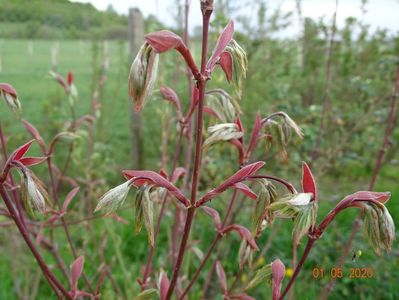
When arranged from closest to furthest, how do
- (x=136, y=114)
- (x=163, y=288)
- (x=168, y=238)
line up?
1. (x=163, y=288)
2. (x=168, y=238)
3. (x=136, y=114)

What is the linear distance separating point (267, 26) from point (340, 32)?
0.61 metres

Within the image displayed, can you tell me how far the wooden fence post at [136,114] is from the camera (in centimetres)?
392

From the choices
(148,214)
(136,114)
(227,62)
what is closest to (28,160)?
(148,214)

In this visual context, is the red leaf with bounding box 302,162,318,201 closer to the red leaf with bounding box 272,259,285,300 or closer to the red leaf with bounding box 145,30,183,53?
the red leaf with bounding box 272,259,285,300

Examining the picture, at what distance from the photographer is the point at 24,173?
2.20 ft

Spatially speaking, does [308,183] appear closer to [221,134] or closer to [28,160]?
[221,134]

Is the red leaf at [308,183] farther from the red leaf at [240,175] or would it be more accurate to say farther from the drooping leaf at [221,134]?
the drooping leaf at [221,134]

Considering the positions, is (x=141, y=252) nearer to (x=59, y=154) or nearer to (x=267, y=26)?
(x=59, y=154)

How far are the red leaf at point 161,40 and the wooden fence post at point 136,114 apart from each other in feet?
11.1

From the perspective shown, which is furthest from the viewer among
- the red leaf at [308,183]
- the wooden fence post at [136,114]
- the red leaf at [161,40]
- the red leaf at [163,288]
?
the wooden fence post at [136,114]

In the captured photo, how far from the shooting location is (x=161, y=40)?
1.86ft

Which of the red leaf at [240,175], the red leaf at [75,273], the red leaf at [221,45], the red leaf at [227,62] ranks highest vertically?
the red leaf at [221,45]

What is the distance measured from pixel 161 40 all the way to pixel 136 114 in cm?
339

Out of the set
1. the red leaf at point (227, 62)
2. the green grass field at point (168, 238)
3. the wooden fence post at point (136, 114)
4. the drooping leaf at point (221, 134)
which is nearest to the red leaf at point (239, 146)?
the drooping leaf at point (221, 134)
